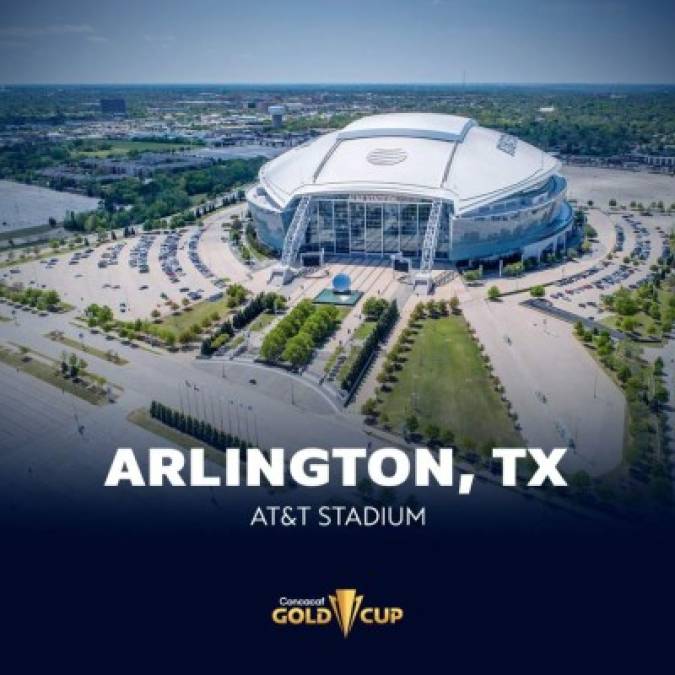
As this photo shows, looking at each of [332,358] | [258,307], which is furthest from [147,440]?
[258,307]

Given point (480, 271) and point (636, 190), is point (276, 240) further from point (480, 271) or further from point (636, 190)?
point (636, 190)

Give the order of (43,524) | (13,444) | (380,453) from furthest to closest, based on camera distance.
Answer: (13,444)
(380,453)
(43,524)

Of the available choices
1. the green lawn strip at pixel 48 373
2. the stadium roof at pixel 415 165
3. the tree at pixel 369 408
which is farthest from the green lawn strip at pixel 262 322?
the stadium roof at pixel 415 165

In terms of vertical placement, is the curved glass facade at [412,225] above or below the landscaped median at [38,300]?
above

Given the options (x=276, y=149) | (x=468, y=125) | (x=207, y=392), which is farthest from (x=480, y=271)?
(x=276, y=149)

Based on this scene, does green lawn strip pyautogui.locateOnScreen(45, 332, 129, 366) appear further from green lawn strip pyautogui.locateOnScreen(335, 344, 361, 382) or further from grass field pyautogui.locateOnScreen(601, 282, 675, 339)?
grass field pyautogui.locateOnScreen(601, 282, 675, 339)

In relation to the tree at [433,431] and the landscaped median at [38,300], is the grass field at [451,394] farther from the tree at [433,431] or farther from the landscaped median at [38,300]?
the landscaped median at [38,300]
